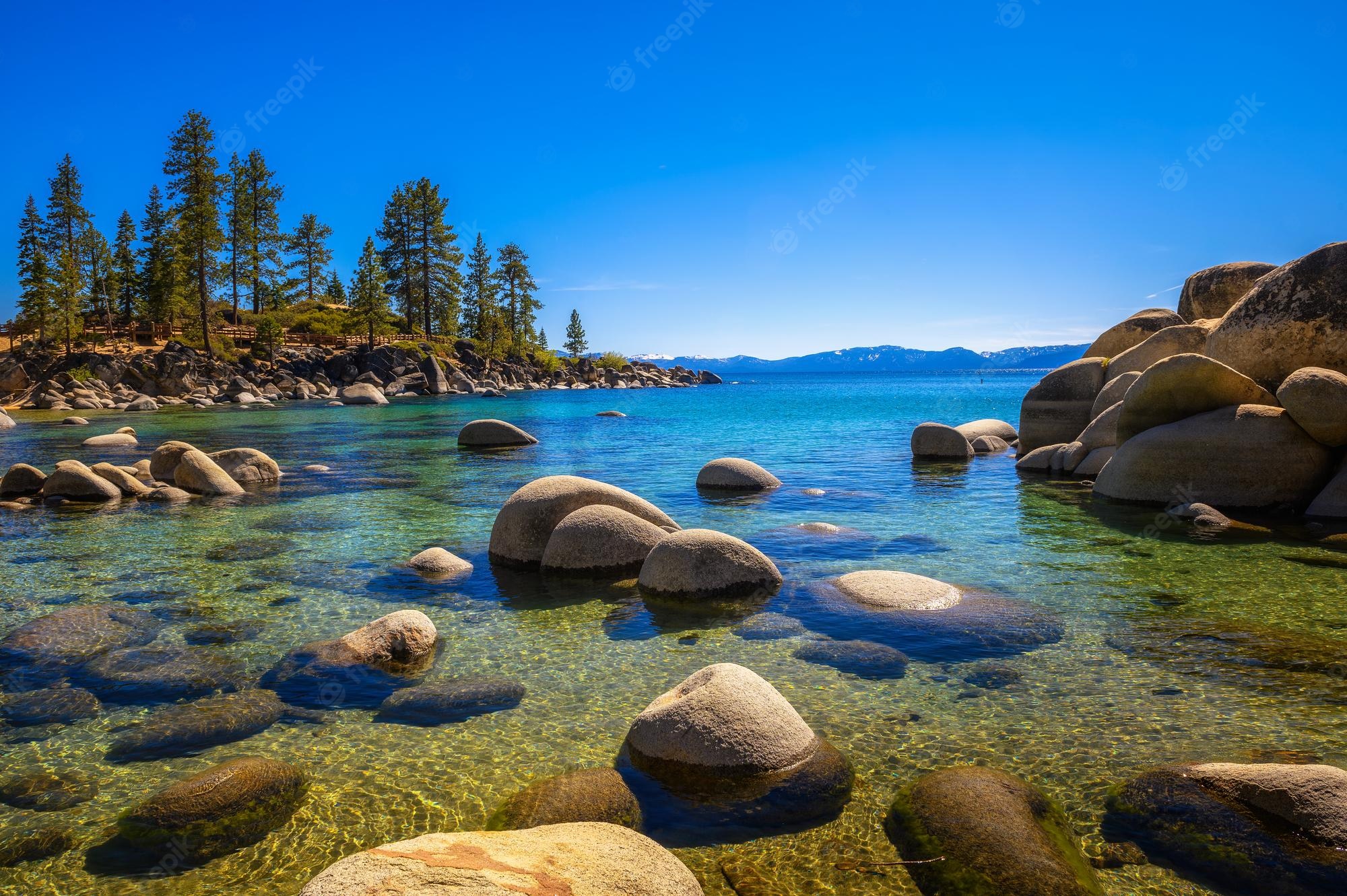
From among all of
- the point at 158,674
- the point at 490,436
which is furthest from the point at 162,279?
the point at 158,674

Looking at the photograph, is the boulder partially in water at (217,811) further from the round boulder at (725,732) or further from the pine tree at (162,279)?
the pine tree at (162,279)

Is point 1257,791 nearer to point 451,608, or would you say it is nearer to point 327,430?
point 451,608

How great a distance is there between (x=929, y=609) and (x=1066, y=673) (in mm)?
2053

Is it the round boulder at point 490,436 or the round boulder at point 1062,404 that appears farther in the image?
the round boulder at point 490,436

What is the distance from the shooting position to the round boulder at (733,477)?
62.0 ft

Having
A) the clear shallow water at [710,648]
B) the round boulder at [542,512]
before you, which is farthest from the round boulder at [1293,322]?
the round boulder at [542,512]

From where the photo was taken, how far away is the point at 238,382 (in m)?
63.2

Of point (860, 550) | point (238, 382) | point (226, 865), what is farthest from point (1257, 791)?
point (238, 382)

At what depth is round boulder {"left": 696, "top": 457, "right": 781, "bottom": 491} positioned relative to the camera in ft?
62.0

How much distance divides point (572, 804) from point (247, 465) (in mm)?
18948

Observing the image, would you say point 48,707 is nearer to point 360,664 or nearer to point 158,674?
point 158,674

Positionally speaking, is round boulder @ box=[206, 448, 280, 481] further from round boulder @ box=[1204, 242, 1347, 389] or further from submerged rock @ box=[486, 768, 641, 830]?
round boulder @ box=[1204, 242, 1347, 389]

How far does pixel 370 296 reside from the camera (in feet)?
270

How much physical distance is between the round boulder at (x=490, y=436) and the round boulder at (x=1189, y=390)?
2176cm
